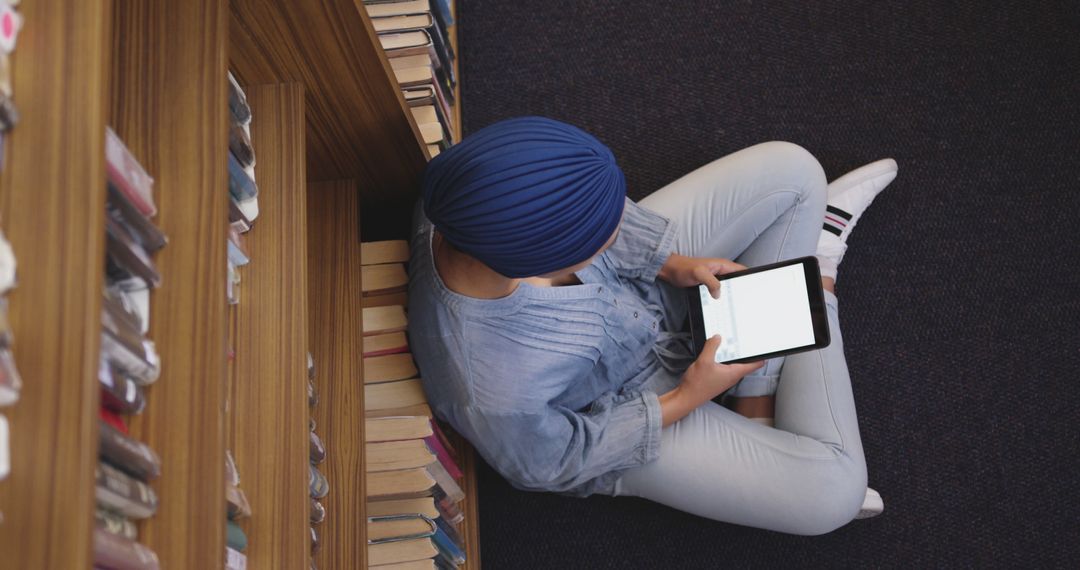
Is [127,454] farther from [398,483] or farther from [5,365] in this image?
[398,483]

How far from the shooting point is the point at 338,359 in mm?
1205

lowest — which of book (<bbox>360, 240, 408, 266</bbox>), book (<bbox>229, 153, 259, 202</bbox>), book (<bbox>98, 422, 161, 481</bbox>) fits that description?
book (<bbox>98, 422, 161, 481</bbox>)

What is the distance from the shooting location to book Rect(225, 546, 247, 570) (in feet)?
2.55

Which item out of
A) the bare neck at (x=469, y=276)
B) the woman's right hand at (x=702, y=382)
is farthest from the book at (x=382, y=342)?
the woman's right hand at (x=702, y=382)

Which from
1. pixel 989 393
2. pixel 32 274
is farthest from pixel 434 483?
pixel 989 393

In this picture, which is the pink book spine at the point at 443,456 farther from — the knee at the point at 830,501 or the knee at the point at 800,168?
the knee at the point at 800,168

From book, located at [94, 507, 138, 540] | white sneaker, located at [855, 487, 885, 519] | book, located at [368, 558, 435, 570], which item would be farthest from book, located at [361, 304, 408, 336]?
white sneaker, located at [855, 487, 885, 519]

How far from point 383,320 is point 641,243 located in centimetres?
43

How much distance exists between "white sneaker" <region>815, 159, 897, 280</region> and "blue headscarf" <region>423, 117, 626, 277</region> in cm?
79

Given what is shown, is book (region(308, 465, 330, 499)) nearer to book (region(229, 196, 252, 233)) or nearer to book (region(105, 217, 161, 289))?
book (region(229, 196, 252, 233))

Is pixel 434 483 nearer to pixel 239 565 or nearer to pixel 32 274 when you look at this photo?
pixel 239 565

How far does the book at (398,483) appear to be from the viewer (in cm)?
126

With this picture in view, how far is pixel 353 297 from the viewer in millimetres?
1250

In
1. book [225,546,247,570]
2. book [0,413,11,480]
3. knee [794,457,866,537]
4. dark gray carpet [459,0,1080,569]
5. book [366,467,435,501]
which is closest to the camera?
book [0,413,11,480]
